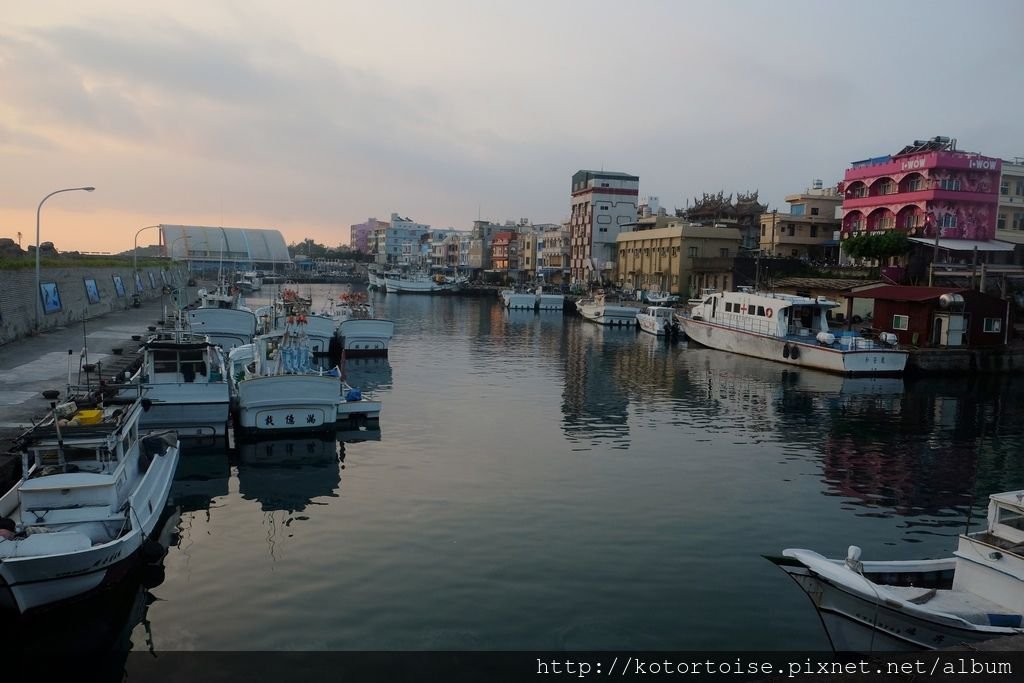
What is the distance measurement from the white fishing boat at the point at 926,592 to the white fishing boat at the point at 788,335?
31134 mm

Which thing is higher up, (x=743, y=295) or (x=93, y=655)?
(x=743, y=295)

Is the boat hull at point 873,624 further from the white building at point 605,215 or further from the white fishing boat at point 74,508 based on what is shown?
the white building at point 605,215

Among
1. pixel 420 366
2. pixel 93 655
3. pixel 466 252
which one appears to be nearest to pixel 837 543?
pixel 93 655

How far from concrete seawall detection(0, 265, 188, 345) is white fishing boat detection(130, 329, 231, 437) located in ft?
49.9

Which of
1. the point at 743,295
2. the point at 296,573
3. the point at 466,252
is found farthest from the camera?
the point at 466,252

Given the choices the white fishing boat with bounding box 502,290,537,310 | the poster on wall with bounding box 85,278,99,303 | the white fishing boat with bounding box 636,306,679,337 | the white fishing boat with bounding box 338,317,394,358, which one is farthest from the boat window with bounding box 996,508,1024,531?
the white fishing boat with bounding box 502,290,537,310

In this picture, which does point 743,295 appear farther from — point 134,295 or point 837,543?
point 134,295

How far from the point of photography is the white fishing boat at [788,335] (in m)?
40.8

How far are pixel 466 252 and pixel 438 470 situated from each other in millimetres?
137923

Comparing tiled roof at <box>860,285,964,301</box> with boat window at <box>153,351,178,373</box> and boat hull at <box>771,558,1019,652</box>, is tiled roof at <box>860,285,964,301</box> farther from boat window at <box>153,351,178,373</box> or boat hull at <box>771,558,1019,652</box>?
boat window at <box>153,351,178,373</box>

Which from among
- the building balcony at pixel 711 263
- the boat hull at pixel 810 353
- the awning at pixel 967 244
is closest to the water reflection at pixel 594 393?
the boat hull at pixel 810 353

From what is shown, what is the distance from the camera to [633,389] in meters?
36.9

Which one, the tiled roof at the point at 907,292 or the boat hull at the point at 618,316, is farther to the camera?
the boat hull at the point at 618,316

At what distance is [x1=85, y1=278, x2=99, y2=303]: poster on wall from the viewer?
4878 centimetres
